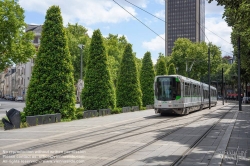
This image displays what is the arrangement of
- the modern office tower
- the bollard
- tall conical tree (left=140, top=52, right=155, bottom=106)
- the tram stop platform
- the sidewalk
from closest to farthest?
→ the tram stop platform
the sidewalk
the bollard
tall conical tree (left=140, top=52, right=155, bottom=106)
the modern office tower

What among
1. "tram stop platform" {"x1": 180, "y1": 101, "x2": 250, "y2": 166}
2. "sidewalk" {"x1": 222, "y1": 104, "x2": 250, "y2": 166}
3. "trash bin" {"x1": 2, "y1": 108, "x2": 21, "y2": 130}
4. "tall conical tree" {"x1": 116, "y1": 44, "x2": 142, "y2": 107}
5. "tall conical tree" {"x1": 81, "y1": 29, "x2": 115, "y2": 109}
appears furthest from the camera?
"tall conical tree" {"x1": 116, "y1": 44, "x2": 142, "y2": 107}

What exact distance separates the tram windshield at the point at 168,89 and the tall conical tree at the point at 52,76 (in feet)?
22.7

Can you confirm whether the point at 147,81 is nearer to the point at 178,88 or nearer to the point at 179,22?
the point at 178,88

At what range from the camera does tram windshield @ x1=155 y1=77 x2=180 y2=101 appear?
22578 millimetres

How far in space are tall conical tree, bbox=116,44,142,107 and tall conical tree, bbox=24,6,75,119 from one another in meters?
12.5

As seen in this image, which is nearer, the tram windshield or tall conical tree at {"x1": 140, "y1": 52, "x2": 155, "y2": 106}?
the tram windshield

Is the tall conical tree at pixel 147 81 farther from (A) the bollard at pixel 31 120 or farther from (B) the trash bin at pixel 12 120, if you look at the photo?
(B) the trash bin at pixel 12 120

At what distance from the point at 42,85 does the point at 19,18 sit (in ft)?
64.9

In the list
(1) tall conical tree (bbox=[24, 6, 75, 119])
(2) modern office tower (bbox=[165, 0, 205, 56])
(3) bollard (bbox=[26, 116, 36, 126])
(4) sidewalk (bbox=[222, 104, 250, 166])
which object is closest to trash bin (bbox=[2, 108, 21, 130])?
(3) bollard (bbox=[26, 116, 36, 126])

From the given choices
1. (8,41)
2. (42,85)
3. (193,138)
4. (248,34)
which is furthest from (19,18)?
(193,138)

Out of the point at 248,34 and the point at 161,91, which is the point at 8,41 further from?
the point at 248,34

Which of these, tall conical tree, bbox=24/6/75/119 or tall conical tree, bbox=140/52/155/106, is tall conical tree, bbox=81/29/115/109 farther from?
tall conical tree, bbox=140/52/155/106

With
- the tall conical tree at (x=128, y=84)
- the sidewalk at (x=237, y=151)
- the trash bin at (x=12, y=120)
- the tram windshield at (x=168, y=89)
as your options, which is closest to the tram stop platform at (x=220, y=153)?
the sidewalk at (x=237, y=151)

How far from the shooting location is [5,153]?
331 inches
